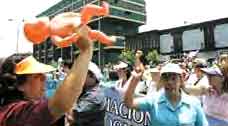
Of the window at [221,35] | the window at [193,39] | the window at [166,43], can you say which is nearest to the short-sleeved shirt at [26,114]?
the window at [221,35]

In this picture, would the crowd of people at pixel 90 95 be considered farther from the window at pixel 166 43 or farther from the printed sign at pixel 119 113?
the window at pixel 166 43

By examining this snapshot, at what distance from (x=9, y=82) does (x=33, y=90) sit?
133 millimetres

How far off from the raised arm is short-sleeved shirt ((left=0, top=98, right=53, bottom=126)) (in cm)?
5

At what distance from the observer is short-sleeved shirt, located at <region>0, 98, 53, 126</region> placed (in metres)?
2.05

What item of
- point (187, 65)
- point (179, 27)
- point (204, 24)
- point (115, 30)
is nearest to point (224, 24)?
point (204, 24)

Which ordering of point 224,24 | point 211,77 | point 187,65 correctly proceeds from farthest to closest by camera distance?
point 224,24 → point 187,65 → point 211,77

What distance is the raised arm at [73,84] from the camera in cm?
198

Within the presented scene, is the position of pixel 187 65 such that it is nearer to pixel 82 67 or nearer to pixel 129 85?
pixel 129 85

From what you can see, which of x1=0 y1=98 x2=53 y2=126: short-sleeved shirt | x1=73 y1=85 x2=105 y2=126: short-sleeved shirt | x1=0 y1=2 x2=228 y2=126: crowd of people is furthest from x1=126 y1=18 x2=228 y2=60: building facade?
x1=0 y1=98 x2=53 y2=126: short-sleeved shirt

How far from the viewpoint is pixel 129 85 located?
152 inches

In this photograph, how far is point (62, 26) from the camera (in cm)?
202

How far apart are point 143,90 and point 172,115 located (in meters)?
3.13

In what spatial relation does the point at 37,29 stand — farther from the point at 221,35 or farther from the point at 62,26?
the point at 221,35

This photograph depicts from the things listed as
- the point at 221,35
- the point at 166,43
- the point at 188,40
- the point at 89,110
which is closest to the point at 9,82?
the point at 89,110
